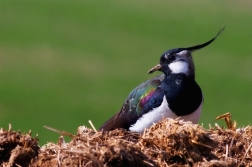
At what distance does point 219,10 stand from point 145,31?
4.64m

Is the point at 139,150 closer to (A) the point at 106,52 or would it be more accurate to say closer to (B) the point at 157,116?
(B) the point at 157,116

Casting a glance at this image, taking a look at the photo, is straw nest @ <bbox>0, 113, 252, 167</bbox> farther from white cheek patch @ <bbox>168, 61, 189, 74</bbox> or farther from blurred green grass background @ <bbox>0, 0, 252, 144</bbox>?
blurred green grass background @ <bbox>0, 0, 252, 144</bbox>

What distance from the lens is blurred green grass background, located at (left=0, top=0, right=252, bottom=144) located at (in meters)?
24.2

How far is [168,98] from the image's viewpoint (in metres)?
9.60

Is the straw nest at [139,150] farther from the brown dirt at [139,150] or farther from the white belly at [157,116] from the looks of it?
the white belly at [157,116]

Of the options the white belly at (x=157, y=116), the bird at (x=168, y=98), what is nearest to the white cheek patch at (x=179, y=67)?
the bird at (x=168, y=98)

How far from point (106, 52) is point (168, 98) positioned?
67.6ft

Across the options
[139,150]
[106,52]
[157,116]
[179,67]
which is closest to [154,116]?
[157,116]

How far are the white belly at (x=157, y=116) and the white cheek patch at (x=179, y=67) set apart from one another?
0.49m

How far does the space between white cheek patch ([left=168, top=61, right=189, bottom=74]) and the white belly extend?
0.49 metres

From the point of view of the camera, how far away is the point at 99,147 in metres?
6.35

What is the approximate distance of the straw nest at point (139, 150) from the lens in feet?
20.5

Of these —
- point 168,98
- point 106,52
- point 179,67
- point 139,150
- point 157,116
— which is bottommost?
point 139,150

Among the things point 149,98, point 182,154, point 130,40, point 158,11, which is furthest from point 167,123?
point 158,11
